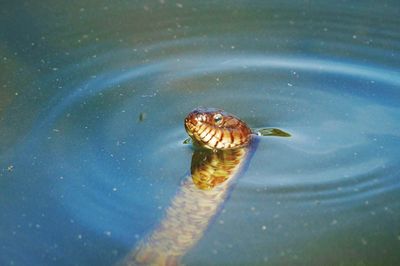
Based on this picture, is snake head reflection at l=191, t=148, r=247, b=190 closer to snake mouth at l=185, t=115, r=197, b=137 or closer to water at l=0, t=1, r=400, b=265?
water at l=0, t=1, r=400, b=265

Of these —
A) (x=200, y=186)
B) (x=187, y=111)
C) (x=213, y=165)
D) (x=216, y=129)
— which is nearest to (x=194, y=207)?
(x=200, y=186)

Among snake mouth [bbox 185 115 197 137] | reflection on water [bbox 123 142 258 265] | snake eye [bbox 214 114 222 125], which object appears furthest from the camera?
snake eye [bbox 214 114 222 125]

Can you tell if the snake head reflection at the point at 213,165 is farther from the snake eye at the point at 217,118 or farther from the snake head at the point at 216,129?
the snake eye at the point at 217,118

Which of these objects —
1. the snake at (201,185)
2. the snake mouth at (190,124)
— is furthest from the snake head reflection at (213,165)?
the snake mouth at (190,124)

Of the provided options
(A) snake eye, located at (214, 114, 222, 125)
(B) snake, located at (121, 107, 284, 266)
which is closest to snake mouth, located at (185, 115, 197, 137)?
(B) snake, located at (121, 107, 284, 266)

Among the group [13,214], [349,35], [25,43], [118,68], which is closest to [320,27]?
[349,35]

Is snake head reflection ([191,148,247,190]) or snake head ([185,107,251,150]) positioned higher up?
snake head ([185,107,251,150])

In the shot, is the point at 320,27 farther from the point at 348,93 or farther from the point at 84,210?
the point at 84,210
